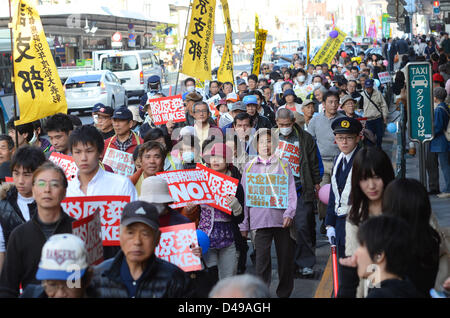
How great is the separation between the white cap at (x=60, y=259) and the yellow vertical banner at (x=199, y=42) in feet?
30.6

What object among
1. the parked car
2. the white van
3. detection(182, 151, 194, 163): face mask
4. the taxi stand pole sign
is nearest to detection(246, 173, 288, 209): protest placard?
detection(182, 151, 194, 163): face mask

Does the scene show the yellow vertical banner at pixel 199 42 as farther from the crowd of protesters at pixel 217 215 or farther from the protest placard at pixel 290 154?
the protest placard at pixel 290 154

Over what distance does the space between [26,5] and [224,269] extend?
3.95 metres

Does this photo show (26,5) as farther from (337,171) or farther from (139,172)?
(337,171)

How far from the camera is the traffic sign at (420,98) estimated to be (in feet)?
32.8

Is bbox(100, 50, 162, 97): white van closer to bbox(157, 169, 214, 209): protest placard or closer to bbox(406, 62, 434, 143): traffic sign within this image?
bbox(406, 62, 434, 143): traffic sign

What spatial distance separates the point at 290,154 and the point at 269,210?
1.33m

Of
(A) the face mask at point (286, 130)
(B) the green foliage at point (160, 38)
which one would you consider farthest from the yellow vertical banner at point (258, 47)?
(B) the green foliage at point (160, 38)

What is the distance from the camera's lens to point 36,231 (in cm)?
439

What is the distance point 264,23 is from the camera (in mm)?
124375

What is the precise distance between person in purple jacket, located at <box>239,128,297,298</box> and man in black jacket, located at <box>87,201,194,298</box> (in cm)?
290

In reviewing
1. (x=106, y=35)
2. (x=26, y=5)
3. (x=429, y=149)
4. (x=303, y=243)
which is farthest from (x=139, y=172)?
(x=106, y=35)

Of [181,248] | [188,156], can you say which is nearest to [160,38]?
[188,156]

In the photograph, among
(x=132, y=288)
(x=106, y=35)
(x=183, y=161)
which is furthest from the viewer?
(x=106, y=35)
